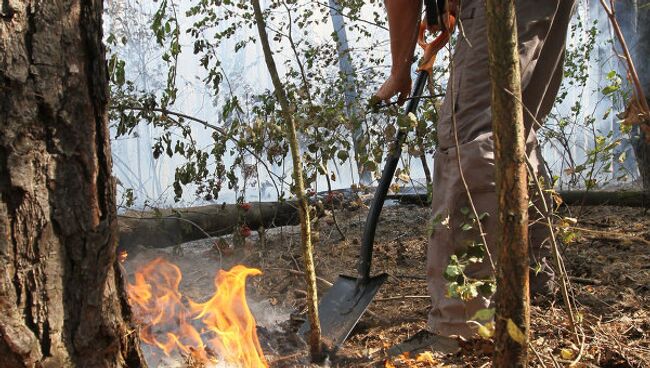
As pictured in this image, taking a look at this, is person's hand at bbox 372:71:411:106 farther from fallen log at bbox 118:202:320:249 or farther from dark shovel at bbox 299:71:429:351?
fallen log at bbox 118:202:320:249

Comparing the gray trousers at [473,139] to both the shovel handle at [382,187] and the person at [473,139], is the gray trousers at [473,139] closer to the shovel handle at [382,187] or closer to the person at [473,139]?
the person at [473,139]

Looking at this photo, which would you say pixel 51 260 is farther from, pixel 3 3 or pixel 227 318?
pixel 227 318

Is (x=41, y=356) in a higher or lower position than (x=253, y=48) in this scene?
lower

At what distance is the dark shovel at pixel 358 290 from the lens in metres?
2.39

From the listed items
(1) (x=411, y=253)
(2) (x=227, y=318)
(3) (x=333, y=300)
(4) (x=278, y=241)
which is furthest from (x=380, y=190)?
(4) (x=278, y=241)

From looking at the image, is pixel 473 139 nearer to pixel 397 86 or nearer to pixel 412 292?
pixel 397 86

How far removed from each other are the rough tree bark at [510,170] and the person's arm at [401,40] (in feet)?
4.14

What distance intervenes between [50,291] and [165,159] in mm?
17178

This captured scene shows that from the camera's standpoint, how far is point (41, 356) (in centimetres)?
133

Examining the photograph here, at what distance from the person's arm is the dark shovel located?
74mm

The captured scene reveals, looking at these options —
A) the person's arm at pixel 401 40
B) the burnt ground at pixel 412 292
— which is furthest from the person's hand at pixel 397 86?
the burnt ground at pixel 412 292

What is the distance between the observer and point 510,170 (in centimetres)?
112

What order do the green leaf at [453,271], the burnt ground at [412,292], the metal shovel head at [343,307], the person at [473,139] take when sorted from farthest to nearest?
1. the metal shovel head at [343,307]
2. the person at [473,139]
3. the burnt ground at [412,292]
4. the green leaf at [453,271]

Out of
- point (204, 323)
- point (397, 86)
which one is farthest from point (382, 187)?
point (204, 323)
